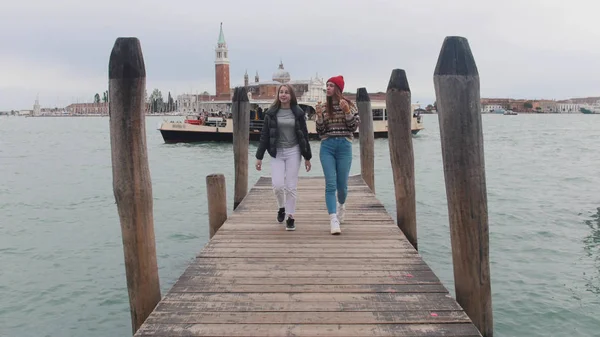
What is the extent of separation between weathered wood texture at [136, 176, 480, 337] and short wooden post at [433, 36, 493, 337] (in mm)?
252

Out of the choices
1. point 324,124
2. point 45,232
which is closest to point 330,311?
point 324,124

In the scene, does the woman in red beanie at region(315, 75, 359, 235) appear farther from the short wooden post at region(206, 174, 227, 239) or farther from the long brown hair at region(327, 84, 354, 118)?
the short wooden post at region(206, 174, 227, 239)

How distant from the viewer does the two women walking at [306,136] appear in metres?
6.00

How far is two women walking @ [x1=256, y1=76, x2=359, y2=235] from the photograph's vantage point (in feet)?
19.7

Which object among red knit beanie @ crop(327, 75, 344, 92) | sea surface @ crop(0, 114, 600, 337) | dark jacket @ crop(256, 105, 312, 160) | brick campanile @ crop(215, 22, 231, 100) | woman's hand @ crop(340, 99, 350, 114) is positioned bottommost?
sea surface @ crop(0, 114, 600, 337)

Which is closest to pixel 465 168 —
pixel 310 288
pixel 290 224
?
pixel 310 288

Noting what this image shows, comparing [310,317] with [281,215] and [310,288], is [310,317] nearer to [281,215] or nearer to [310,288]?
[310,288]

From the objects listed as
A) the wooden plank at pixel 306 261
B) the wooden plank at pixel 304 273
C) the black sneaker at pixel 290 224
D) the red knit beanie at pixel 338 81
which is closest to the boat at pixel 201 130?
the black sneaker at pixel 290 224

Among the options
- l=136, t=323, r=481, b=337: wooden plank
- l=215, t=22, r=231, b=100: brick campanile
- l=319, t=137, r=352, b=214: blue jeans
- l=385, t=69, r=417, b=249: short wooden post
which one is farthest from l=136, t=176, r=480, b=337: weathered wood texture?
l=215, t=22, r=231, b=100: brick campanile

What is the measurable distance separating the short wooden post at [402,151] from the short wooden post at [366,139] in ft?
10.3

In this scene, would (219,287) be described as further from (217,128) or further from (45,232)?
(217,128)

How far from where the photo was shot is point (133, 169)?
14.0 feet

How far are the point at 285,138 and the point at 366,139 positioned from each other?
462 centimetres

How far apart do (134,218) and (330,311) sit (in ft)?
5.65
